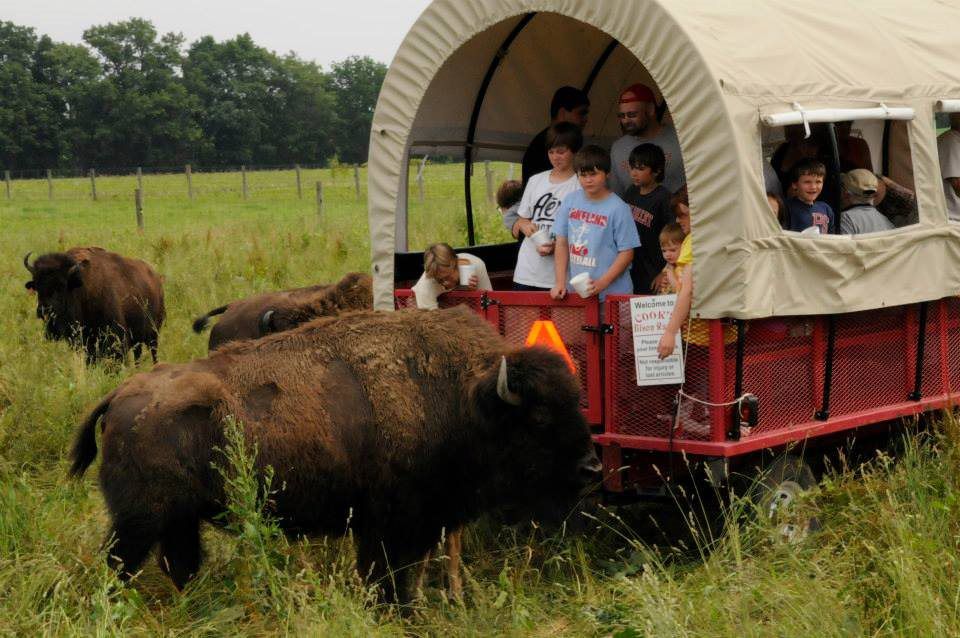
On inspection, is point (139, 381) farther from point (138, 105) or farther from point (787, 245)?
point (138, 105)

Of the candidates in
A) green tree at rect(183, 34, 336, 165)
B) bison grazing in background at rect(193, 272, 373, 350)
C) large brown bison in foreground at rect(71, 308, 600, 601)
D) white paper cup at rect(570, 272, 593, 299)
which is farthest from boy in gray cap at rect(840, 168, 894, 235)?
green tree at rect(183, 34, 336, 165)

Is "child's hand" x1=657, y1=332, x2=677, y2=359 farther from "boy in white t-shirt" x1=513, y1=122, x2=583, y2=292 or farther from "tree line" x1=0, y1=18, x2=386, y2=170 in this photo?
"tree line" x1=0, y1=18, x2=386, y2=170

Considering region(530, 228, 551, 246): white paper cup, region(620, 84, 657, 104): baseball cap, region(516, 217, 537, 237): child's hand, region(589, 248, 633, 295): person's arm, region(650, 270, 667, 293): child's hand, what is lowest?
region(650, 270, 667, 293): child's hand

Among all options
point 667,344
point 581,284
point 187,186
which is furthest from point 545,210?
point 187,186

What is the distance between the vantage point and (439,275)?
6953 mm

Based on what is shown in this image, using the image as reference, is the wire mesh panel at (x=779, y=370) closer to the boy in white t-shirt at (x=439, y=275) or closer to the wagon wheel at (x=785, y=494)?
the wagon wheel at (x=785, y=494)

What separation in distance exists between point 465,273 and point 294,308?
2862mm

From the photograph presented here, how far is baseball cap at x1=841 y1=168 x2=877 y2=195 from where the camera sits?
7.00m

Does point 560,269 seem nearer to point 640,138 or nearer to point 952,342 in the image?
point 640,138

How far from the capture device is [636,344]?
6.02 metres

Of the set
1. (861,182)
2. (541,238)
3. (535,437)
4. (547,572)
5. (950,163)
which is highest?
Answer: (950,163)

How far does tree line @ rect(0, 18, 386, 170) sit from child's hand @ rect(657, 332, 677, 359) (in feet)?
226

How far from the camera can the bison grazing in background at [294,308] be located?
938cm

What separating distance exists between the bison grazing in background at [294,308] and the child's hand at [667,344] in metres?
3.85
